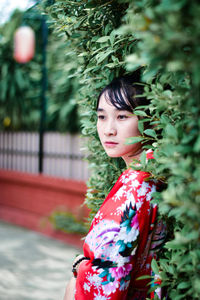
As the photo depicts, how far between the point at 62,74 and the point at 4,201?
3.58 meters

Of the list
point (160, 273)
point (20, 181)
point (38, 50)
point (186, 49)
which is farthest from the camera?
point (38, 50)

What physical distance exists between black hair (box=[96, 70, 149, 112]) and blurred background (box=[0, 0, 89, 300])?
2679mm

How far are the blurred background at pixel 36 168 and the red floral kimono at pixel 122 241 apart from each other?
2726 millimetres

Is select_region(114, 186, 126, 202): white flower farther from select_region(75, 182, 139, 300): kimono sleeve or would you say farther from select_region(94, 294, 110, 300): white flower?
select_region(94, 294, 110, 300): white flower

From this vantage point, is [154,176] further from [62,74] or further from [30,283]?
[62,74]

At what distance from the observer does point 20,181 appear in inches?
300

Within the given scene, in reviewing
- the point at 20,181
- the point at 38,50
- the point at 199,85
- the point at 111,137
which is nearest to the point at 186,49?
the point at 199,85

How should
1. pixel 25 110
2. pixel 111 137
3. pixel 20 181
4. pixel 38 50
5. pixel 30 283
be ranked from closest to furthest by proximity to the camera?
pixel 111 137 < pixel 30 283 < pixel 20 181 < pixel 25 110 < pixel 38 50

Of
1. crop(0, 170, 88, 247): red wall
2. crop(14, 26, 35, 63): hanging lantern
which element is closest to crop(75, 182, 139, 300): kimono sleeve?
crop(0, 170, 88, 247): red wall

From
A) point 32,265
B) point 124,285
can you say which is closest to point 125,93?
point 124,285

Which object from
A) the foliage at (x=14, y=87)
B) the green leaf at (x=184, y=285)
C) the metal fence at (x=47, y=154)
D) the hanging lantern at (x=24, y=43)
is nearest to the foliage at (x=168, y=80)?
the green leaf at (x=184, y=285)

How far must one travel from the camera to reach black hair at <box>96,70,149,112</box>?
1718 mm

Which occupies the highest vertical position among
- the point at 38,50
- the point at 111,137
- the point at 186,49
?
the point at 38,50

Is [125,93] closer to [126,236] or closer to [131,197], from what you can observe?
[131,197]
